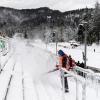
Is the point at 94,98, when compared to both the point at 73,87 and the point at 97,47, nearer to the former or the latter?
the point at 73,87

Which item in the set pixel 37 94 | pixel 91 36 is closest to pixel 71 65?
pixel 37 94

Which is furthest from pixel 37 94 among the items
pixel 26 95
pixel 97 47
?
pixel 97 47

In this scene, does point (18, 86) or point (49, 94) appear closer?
point (49, 94)

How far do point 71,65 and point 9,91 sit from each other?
154 inches

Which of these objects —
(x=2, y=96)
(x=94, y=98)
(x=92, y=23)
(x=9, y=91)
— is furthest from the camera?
(x=92, y=23)

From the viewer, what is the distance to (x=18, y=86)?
14758 millimetres

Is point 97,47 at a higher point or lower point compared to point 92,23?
lower

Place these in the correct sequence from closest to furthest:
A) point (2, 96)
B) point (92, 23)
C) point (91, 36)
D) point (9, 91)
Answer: point (2, 96) < point (9, 91) < point (91, 36) < point (92, 23)

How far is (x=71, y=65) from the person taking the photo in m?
11.3

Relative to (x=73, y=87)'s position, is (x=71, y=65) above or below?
above

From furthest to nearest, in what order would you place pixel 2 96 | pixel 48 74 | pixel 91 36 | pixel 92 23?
pixel 92 23 < pixel 91 36 < pixel 48 74 < pixel 2 96

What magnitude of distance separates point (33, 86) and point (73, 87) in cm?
284

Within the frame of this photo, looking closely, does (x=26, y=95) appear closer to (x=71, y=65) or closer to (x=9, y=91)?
(x=9, y=91)

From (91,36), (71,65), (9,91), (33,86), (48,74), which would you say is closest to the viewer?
(71,65)
